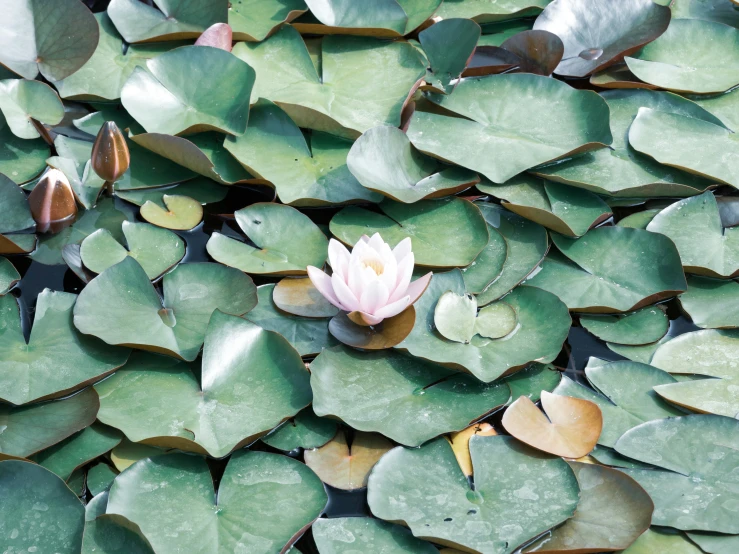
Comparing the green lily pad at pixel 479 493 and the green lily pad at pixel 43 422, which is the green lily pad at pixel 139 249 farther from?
the green lily pad at pixel 479 493

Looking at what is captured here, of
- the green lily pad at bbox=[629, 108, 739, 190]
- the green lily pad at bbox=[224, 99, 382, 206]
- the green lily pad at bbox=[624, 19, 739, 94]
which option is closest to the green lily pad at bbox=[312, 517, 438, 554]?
the green lily pad at bbox=[224, 99, 382, 206]

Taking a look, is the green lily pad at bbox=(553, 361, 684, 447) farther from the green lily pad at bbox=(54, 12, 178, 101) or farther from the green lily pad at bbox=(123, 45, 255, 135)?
the green lily pad at bbox=(54, 12, 178, 101)

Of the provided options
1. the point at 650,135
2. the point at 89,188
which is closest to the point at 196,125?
the point at 89,188

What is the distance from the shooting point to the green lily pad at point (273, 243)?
2.13 m

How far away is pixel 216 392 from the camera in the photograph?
1840mm

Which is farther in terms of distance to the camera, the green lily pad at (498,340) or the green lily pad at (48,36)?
the green lily pad at (48,36)

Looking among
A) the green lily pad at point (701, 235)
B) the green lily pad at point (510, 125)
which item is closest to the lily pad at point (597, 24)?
the green lily pad at point (510, 125)

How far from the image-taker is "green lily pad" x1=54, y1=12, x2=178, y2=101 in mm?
2553

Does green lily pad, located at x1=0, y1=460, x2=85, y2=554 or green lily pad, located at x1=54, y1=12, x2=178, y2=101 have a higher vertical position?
green lily pad, located at x1=54, y1=12, x2=178, y2=101

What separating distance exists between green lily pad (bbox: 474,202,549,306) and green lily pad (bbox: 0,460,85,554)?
1.21 meters

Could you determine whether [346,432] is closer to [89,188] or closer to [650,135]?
[89,188]

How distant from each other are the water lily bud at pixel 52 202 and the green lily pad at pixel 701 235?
1.84 metres

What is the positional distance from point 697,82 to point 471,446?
70.9 inches

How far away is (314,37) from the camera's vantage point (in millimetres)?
2898
